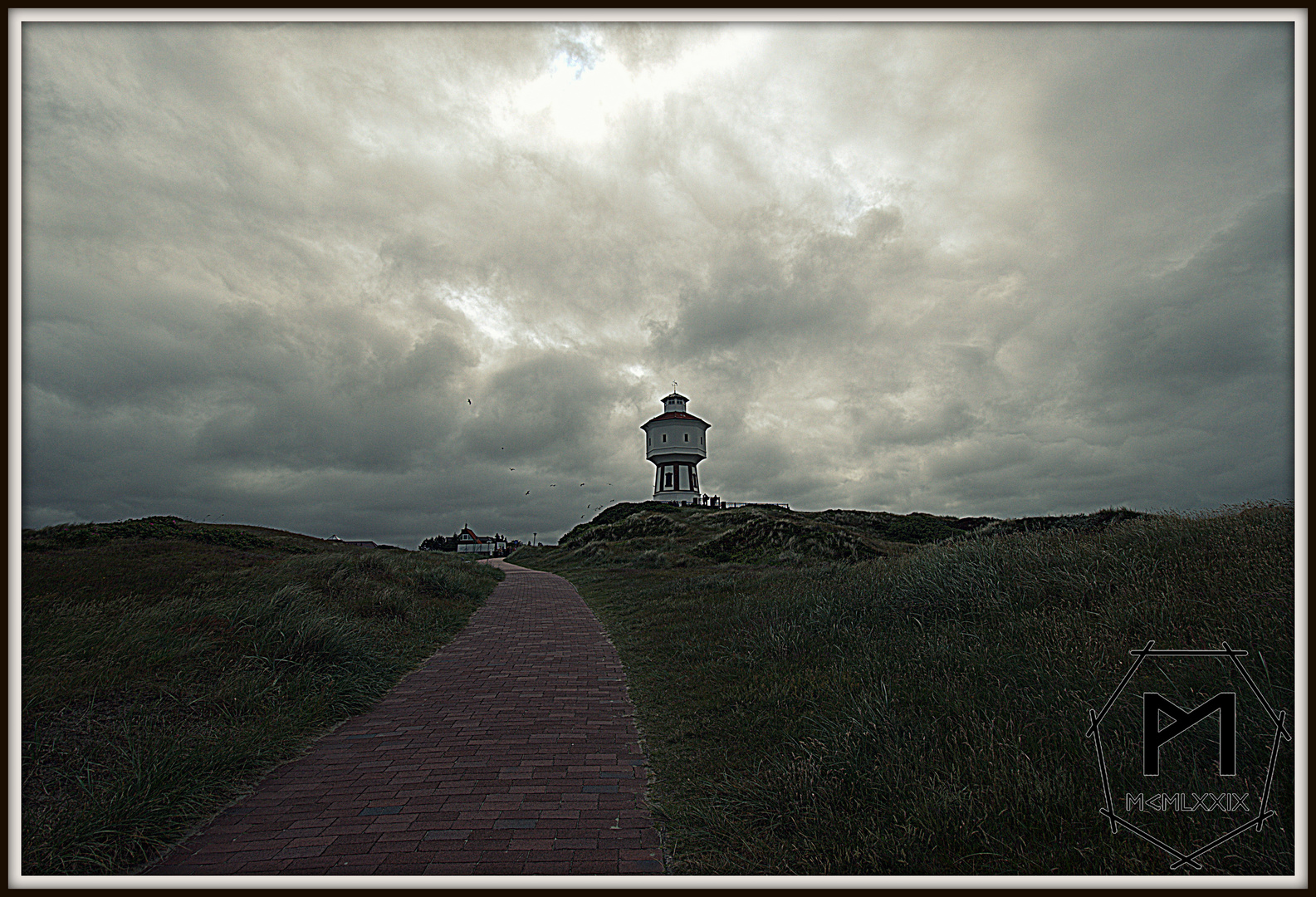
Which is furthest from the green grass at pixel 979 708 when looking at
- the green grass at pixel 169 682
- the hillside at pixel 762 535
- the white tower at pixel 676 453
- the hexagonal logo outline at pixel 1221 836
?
the white tower at pixel 676 453

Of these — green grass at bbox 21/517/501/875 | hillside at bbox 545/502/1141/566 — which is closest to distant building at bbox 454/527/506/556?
hillside at bbox 545/502/1141/566

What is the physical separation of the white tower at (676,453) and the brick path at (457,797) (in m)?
50.1

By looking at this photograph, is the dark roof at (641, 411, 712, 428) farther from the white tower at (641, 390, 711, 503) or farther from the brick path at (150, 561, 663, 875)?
the brick path at (150, 561, 663, 875)

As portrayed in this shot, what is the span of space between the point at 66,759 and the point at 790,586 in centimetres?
979

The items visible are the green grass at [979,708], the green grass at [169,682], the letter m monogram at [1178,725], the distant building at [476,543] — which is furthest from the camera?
the distant building at [476,543]

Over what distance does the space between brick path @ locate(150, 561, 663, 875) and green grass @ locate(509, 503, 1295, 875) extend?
42cm

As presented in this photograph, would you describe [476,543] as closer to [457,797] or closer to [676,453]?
[676,453]

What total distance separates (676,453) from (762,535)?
26.0m

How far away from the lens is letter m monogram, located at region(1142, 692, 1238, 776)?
3145 mm

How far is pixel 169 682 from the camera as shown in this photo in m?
5.69

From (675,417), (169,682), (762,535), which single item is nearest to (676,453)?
(675,417)

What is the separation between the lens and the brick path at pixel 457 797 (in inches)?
133

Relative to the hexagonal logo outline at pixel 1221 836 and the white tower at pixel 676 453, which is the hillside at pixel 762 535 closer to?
the white tower at pixel 676 453

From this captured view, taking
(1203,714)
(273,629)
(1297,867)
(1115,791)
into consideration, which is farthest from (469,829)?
(273,629)
